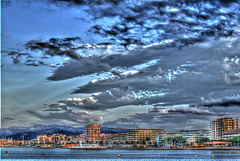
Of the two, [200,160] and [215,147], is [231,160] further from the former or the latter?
[215,147]

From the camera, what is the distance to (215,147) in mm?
193000

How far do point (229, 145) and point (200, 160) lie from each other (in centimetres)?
10784

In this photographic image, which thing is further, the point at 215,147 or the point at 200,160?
the point at 215,147

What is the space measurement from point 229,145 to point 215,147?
31.0ft

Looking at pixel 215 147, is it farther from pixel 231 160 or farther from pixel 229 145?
pixel 231 160

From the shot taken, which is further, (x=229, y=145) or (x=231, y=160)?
(x=229, y=145)

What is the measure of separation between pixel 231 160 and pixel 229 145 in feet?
355

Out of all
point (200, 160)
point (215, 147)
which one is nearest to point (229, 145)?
point (215, 147)

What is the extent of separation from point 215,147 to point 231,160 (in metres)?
102

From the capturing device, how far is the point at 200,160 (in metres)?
96.9

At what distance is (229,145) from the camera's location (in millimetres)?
196750

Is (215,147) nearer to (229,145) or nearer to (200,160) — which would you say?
(229,145)

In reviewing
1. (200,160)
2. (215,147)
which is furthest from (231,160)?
(215,147)
